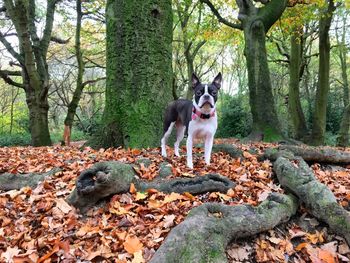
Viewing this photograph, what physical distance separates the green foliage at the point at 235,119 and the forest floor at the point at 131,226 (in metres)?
19.8

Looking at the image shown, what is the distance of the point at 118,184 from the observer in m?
4.17

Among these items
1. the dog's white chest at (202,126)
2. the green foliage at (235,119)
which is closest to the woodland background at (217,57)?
the green foliage at (235,119)

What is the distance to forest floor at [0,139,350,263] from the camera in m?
3.34

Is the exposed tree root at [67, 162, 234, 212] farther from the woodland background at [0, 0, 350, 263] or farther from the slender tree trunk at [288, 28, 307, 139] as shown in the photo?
the slender tree trunk at [288, 28, 307, 139]

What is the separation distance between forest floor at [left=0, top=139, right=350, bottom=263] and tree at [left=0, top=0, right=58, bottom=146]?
357 inches

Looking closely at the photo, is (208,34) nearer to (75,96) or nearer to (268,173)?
(75,96)

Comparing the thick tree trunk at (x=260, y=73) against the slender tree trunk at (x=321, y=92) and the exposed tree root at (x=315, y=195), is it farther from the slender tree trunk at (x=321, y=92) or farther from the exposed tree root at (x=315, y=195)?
the exposed tree root at (x=315, y=195)

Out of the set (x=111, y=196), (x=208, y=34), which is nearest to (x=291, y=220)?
(x=111, y=196)

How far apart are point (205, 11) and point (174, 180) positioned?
23.2m

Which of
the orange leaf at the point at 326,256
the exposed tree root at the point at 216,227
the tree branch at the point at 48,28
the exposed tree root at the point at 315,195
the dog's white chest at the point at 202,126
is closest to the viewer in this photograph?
the exposed tree root at the point at 216,227

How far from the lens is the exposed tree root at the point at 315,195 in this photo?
373cm

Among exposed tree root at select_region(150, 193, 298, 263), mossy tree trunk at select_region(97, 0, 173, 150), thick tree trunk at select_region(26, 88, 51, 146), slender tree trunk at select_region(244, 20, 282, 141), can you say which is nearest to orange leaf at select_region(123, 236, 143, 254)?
exposed tree root at select_region(150, 193, 298, 263)

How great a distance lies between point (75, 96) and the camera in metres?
18.5

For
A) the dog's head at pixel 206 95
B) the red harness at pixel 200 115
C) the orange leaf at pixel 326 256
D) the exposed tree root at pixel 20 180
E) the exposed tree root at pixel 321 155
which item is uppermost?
the dog's head at pixel 206 95
